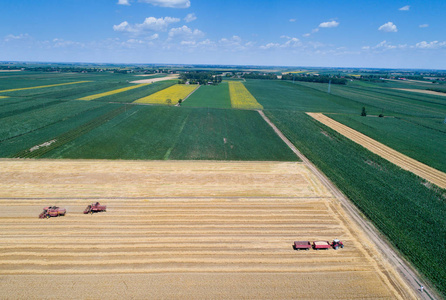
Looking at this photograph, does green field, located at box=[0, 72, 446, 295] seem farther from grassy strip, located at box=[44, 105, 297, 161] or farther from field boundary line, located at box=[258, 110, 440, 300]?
field boundary line, located at box=[258, 110, 440, 300]

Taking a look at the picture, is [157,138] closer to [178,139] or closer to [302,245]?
[178,139]

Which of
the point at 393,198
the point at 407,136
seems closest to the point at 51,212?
the point at 393,198

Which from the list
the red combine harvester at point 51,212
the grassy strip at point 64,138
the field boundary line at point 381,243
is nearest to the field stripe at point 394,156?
the field boundary line at point 381,243

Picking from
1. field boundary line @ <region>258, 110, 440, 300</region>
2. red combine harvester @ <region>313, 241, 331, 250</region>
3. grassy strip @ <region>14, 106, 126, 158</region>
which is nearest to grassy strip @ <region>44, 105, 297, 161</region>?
grassy strip @ <region>14, 106, 126, 158</region>

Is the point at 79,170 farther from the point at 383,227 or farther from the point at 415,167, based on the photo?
the point at 415,167

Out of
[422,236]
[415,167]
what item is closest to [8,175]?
[422,236]

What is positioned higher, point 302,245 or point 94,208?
point 94,208
